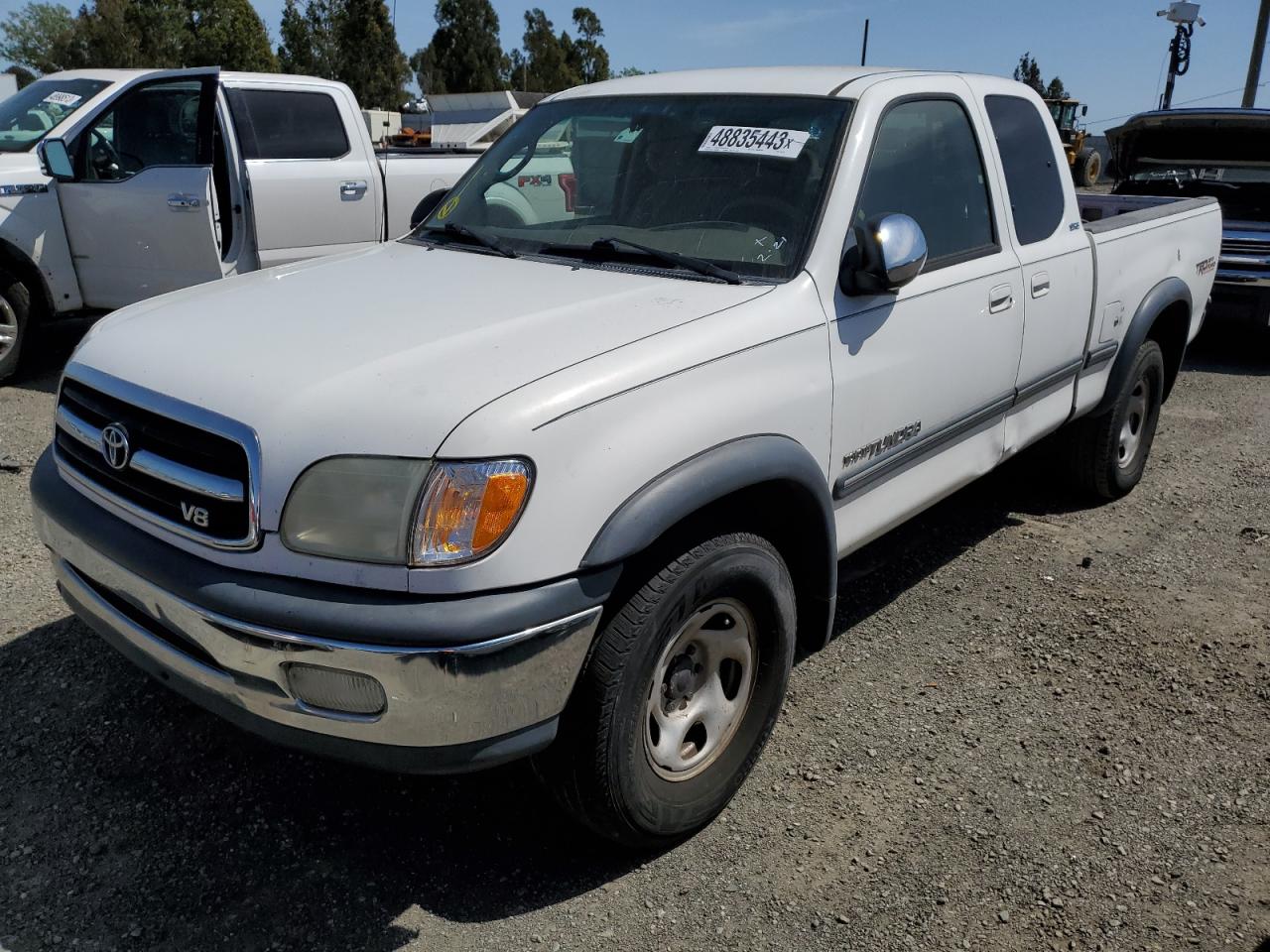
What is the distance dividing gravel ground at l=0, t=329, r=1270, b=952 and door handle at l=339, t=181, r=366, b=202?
12.4ft

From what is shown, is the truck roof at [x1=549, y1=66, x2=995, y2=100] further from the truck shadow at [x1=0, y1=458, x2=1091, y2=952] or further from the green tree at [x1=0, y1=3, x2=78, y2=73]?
the green tree at [x1=0, y1=3, x2=78, y2=73]

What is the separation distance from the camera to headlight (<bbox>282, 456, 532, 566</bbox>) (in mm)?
2143

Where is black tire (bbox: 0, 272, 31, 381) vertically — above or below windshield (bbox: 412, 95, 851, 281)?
below

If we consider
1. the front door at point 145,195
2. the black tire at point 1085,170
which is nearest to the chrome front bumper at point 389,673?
the front door at point 145,195

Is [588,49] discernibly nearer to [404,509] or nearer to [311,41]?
[311,41]

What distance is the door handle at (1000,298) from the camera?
3.64 m

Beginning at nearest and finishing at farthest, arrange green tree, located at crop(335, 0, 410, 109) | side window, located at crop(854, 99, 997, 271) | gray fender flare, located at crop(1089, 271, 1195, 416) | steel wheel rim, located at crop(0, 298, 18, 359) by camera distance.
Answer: side window, located at crop(854, 99, 997, 271)
gray fender flare, located at crop(1089, 271, 1195, 416)
steel wheel rim, located at crop(0, 298, 18, 359)
green tree, located at crop(335, 0, 410, 109)

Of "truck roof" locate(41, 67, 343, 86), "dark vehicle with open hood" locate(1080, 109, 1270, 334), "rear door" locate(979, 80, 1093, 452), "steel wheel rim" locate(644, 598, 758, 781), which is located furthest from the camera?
"dark vehicle with open hood" locate(1080, 109, 1270, 334)

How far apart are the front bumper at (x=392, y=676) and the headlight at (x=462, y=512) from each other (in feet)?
0.36

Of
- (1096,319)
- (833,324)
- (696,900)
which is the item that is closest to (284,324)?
(833,324)

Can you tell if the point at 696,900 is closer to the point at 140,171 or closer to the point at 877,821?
the point at 877,821

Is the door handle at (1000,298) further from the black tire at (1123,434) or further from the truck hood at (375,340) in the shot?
the black tire at (1123,434)

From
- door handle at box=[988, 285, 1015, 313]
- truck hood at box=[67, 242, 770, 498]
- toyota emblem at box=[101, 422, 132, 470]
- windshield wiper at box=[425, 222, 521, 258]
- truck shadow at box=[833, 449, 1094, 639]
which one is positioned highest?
windshield wiper at box=[425, 222, 521, 258]

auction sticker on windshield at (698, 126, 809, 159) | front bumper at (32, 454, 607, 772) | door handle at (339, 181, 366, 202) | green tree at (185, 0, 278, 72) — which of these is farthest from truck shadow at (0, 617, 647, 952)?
green tree at (185, 0, 278, 72)
